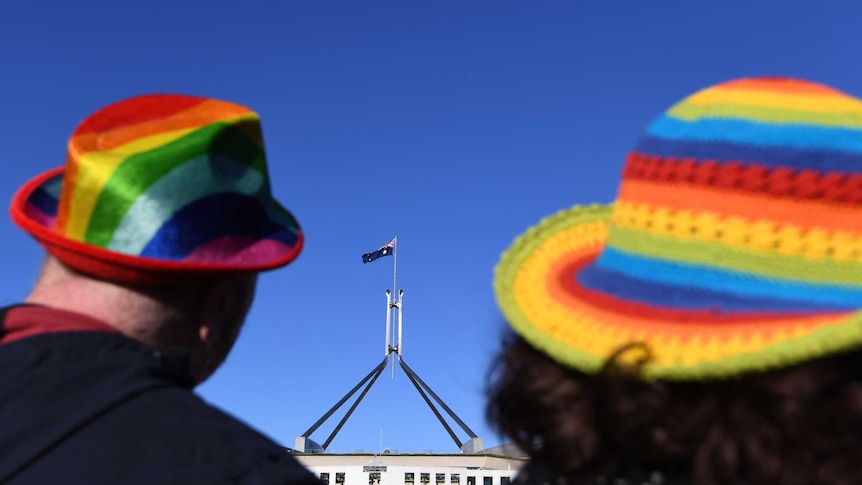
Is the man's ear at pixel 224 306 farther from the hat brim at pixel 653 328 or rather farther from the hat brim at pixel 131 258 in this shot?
the hat brim at pixel 653 328

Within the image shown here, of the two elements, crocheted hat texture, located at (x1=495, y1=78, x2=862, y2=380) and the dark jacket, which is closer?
crocheted hat texture, located at (x1=495, y1=78, x2=862, y2=380)

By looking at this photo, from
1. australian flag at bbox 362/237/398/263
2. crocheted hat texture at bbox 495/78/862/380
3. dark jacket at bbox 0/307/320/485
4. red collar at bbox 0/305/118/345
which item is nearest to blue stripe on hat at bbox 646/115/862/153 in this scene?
crocheted hat texture at bbox 495/78/862/380

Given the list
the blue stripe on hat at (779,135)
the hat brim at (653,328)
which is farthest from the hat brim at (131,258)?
the blue stripe on hat at (779,135)

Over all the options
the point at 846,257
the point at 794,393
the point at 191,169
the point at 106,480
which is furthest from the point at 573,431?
the point at 191,169

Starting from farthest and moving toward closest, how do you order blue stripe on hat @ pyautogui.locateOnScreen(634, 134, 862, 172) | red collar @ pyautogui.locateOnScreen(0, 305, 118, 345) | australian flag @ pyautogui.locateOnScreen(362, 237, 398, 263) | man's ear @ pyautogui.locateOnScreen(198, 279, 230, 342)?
australian flag @ pyautogui.locateOnScreen(362, 237, 398, 263)
man's ear @ pyautogui.locateOnScreen(198, 279, 230, 342)
red collar @ pyautogui.locateOnScreen(0, 305, 118, 345)
blue stripe on hat @ pyautogui.locateOnScreen(634, 134, 862, 172)

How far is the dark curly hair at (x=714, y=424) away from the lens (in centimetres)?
Result: 108

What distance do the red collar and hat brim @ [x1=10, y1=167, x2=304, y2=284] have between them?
4.0 inches

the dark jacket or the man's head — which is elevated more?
the man's head

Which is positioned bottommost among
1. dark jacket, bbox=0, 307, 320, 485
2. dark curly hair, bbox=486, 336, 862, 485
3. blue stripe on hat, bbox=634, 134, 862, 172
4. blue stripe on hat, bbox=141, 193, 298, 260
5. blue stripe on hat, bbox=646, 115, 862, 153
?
dark jacket, bbox=0, 307, 320, 485

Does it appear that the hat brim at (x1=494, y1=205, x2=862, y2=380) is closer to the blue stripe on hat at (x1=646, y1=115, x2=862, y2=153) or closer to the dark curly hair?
the dark curly hair

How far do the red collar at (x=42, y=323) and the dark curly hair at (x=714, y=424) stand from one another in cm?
107

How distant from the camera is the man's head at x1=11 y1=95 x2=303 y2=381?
200 cm

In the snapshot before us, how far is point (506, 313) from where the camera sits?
1.43 m

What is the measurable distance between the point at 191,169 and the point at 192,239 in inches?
6.5
